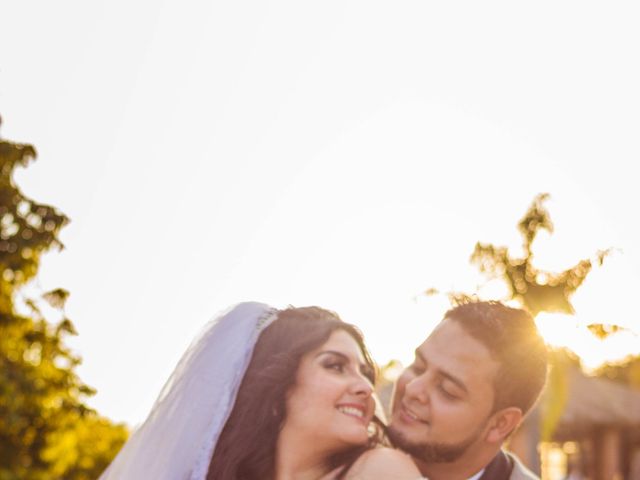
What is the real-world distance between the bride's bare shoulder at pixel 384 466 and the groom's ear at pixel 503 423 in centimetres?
42

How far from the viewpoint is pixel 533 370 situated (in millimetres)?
4527

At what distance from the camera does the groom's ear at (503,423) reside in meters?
4.51

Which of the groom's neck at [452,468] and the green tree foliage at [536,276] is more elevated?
the green tree foliage at [536,276]

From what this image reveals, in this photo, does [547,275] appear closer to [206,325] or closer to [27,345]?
[206,325]

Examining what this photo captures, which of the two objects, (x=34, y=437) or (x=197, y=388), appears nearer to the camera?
(x=197, y=388)

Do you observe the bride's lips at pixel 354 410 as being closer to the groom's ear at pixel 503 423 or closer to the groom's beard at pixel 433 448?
the groom's beard at pixel 433 448

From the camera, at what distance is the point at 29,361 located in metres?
20.2

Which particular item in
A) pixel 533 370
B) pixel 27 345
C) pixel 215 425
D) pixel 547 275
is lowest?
pixel 215 425

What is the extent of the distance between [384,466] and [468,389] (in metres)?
0.49

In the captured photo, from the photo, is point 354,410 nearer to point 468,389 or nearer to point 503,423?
point 468,389

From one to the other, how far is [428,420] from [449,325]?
423mm

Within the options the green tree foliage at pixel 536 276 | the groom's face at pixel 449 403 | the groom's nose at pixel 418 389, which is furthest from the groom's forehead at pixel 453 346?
the green tree foliage at pixel 536 276

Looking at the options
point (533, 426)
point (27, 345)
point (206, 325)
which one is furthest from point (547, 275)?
point (27, 345)

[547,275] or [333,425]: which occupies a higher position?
[547,275]
